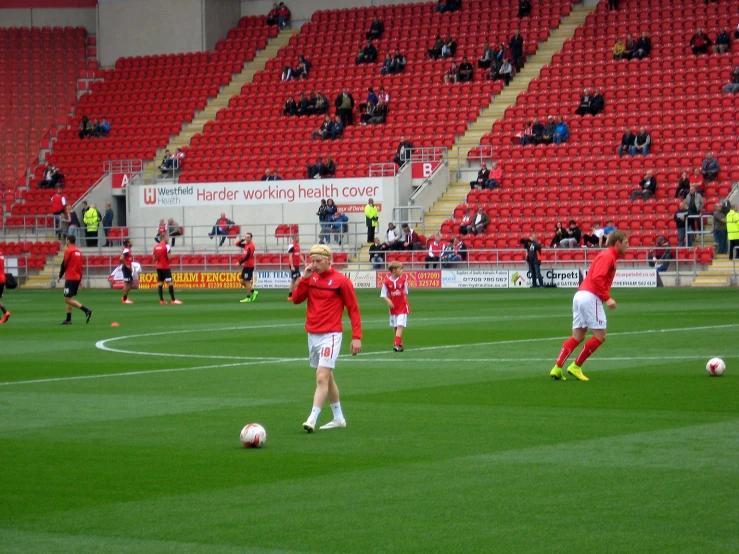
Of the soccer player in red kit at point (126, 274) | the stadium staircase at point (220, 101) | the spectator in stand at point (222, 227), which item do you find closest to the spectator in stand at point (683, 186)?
the spectator in stand at point (222, 227)

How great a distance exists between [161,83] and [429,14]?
13951mm

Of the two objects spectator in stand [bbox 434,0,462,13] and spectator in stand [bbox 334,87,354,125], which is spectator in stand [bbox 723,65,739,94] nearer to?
spectator in stand [bbox 434,0,462,13]

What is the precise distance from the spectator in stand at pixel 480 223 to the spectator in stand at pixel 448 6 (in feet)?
47.7

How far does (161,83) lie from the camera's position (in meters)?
62.2

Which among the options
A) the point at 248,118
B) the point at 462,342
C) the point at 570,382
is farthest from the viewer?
the point at 248,118

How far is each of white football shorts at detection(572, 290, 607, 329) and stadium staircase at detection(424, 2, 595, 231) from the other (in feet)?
107

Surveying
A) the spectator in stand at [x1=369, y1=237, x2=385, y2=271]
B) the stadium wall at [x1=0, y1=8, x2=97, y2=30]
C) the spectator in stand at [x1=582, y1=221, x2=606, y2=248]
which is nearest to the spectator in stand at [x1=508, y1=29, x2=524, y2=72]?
the spectator in stand at [x1=369, y1=237, x2=385, y2=271]

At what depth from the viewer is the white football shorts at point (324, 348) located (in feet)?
39.2

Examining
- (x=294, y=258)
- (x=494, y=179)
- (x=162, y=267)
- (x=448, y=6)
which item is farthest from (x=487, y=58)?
(x=162, y=267)

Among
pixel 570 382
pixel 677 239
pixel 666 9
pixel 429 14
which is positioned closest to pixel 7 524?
pixel 570 382

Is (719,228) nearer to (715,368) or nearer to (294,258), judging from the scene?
(294,258)

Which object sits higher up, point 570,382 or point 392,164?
point 392,164

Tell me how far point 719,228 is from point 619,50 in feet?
40.2

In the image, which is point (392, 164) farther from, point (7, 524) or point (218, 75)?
point (7, 524)
